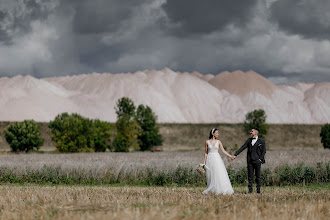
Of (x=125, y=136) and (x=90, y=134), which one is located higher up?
(x=90, y=134)

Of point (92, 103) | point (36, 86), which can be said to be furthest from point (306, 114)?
point (36, 86)

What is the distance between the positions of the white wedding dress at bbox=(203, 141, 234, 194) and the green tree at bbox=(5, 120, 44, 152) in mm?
54993

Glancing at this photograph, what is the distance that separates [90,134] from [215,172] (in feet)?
159

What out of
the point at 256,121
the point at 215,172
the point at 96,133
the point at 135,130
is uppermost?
the point at 256,121

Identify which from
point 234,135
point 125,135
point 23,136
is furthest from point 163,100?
point 23,136

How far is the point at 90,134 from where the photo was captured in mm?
61969

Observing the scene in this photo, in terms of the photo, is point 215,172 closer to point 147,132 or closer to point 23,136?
point 23,136

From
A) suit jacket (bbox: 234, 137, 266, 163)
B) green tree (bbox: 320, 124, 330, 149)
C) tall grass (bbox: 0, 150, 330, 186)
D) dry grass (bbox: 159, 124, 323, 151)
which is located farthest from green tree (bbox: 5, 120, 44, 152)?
suit jacket (bbox: 234, 137, 266, 163)

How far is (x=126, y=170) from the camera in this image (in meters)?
24.2

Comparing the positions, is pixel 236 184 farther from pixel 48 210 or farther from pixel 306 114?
pixel 306 114

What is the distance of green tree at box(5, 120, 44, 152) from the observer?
65019 millimetres

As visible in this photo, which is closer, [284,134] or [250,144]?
[250,144]

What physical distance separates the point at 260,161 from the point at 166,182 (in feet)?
27.7

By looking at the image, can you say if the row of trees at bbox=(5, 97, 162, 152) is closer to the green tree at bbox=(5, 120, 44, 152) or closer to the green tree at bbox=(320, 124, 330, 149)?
the green tree at bbox=(5, 120, 44, 152)
